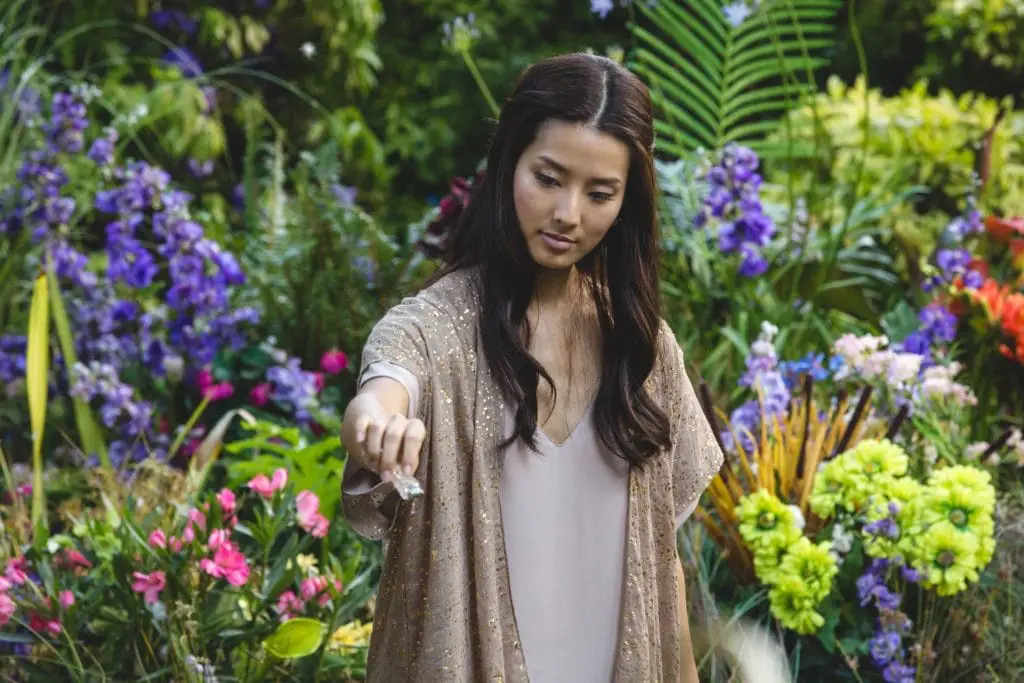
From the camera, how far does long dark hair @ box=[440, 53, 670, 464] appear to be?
5.89 ft

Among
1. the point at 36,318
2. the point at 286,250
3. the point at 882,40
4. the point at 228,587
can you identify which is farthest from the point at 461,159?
the point at 228,587

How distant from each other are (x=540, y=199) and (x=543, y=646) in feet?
2.03

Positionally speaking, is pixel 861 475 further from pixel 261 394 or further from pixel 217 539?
pixel 261 394

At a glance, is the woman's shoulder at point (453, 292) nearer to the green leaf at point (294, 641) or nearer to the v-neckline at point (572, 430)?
the v-neckline at point (572, 430)

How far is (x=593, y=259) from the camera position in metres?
1.95

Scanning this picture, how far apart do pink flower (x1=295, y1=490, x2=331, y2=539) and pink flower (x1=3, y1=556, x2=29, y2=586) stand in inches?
21.5

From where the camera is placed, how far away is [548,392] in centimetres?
186

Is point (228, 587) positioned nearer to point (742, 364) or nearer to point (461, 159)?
point (742, 364)

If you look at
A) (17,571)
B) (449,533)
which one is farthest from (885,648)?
(17,571)

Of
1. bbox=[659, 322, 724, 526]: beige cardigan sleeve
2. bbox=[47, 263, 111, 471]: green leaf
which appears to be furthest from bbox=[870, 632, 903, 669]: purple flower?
bbox=[47, 263, 111, 471]: green leaf

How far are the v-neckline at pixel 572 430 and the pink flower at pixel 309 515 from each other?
1028 mm

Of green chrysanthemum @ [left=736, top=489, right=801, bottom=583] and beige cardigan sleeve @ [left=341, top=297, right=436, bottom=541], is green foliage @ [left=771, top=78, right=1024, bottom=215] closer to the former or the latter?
green chrysanthemum @ [left=736, top=489, right=801, bottom=583]

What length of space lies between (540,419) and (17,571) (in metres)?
1.36

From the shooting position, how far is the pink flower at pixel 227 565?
2500 millimetres
